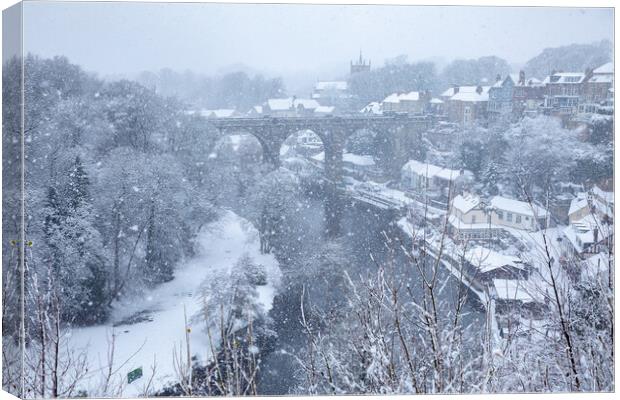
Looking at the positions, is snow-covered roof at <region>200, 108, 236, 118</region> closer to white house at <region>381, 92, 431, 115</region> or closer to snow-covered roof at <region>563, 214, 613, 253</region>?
white house at <region>381, 92, 431, 115</region>

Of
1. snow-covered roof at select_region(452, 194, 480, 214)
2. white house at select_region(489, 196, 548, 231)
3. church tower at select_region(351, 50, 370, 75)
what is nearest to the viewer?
white house at select_region(489, 196, 548, 231)

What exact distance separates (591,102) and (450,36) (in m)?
0.89

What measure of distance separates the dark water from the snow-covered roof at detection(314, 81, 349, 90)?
1007mm

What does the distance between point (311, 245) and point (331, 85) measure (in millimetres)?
1351

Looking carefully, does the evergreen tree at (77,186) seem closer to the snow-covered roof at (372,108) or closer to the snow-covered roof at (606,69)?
the snow-covered roof at (372,108)

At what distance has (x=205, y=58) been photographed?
11.5 feet

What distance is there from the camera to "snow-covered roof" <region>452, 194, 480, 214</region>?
3.72 metres

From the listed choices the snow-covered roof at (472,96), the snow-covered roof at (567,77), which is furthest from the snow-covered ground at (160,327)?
the snow-covered roof at (567,77)

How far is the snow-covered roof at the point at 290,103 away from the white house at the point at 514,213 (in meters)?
1.46

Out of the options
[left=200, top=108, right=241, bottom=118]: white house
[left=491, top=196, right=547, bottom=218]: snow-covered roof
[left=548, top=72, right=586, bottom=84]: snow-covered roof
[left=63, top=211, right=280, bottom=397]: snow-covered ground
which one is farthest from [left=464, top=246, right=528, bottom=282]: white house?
[left=200, top=108, right=241, bottom=118]: white house

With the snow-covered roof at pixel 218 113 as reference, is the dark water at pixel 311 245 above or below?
below

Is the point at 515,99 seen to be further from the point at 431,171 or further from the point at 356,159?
the point at 356,159

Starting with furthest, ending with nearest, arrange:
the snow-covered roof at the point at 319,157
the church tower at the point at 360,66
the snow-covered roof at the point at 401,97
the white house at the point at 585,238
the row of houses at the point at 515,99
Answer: the snow-covered roof at the point at 319,157
the snow-covered roof at the point at 401,97
the church tower at the point at 360,66
the row of houses at the point at 515,99
the white house at the point at 585,238

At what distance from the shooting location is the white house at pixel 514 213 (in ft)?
11.1
